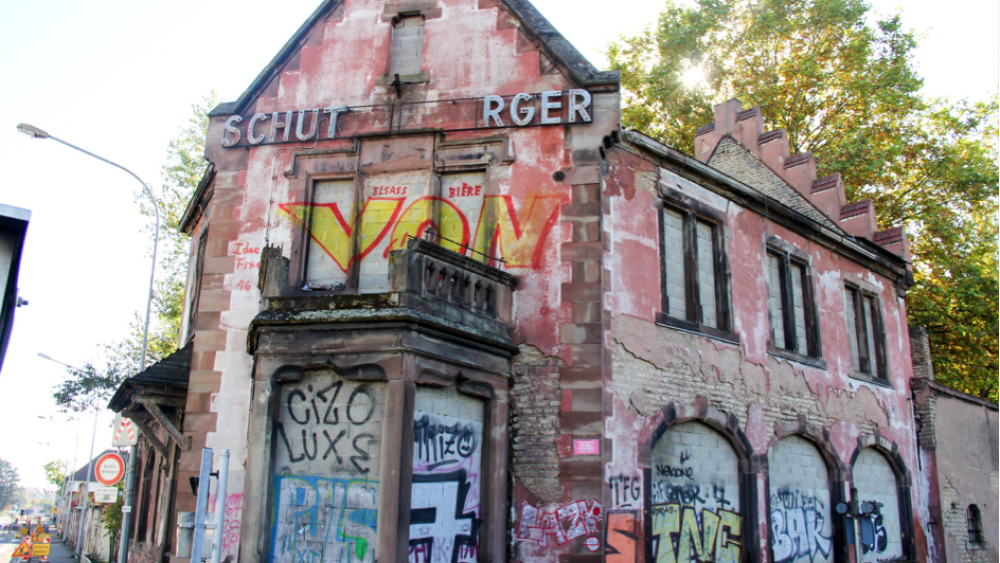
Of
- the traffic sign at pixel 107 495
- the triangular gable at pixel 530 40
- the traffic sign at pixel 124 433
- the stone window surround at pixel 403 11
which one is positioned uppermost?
the stone window surround at pixel 403 11

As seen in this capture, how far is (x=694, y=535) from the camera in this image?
11.5 metres

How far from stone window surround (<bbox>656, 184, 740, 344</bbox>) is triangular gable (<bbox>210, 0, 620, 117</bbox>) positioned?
87.2 inches

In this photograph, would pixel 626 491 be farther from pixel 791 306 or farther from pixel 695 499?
pixel 791 306

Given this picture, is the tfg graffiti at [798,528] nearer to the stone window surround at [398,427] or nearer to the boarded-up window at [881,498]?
the boarded-up window at [881,498]

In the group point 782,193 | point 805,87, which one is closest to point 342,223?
point 782,193

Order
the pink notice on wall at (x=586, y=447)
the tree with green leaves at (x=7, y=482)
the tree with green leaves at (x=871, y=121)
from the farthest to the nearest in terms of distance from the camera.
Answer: the tree with green leaves at (x=7, y=482), the tree with green leaves at (x=871, y=121), the pink notice on wall at (x=586, y=447)

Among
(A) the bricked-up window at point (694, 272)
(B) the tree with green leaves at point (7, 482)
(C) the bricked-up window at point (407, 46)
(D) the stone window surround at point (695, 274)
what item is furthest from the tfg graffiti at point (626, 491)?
(B) the tree with green leaves at point (7, 482)

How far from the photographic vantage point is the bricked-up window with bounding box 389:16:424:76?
12.3 meters

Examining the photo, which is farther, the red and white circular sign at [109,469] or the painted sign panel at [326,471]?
the red and white circular sign at [109,469]

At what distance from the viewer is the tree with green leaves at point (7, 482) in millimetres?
159125

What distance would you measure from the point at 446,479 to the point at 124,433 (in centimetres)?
923

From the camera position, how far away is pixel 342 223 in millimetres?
11656

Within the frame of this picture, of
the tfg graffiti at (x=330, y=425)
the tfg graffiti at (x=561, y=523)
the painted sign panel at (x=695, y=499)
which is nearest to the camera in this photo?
the tfg graffiti at (x=330, y=425)

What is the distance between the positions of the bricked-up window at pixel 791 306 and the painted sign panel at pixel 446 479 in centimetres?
678
